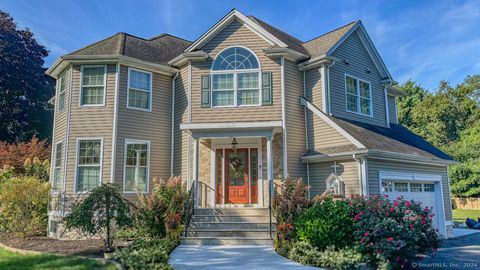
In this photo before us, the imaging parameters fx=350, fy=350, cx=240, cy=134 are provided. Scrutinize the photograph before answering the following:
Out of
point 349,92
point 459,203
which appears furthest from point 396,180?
point 459,203

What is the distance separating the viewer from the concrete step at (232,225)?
10055 mm

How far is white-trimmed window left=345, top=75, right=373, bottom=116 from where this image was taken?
13703 millimetres

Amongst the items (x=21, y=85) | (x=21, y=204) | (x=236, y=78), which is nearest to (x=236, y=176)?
(x=236, y=78)

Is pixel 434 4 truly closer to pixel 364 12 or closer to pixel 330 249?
pixel 364 12

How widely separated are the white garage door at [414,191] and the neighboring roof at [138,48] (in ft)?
30.8

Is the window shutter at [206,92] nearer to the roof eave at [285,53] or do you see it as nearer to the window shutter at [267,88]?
the window shutter at [267,88]

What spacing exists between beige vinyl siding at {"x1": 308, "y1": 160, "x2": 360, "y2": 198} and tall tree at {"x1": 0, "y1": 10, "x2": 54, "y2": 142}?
828 inches

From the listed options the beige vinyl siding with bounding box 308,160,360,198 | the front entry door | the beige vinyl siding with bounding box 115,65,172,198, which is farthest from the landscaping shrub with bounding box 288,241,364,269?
the beige vinyl siding with bounding box 115,65,172,198

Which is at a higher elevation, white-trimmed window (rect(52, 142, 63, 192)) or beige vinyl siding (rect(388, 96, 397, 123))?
beige vinyl siding (rect(388, 96, 397, 123))

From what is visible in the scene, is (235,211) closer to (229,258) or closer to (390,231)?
(229,258)

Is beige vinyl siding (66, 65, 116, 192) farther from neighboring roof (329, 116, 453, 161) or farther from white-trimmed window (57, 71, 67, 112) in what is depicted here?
neighboring roof (329, 116, 453, 161)

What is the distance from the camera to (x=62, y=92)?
43.7ft

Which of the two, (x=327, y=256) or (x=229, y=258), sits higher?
(x=327, y=256)

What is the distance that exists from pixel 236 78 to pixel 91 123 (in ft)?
17.6
